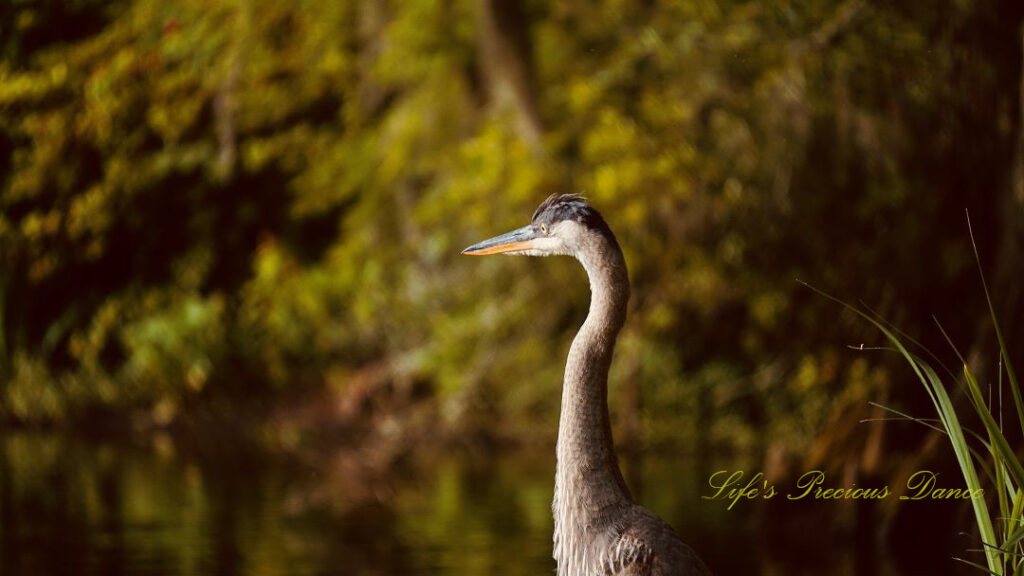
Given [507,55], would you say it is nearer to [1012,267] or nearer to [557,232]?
[1012,267]

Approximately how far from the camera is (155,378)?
1473cm

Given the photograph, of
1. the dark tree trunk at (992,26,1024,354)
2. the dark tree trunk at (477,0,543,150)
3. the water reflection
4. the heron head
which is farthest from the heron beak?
the dark tree trunk at (477,0,543,150)

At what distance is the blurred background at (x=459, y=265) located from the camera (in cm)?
813

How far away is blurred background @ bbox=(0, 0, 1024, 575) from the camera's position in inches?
320

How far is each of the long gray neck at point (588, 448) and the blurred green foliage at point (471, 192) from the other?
11.3 ft

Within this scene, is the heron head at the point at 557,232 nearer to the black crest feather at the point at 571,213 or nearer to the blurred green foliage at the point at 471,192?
the black crest feather at the point at 571,213

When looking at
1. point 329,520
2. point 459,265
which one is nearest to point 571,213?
point 329,520

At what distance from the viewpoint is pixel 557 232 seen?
4785 millimetres

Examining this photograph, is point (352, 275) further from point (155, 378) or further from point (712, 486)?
point (712, 486)

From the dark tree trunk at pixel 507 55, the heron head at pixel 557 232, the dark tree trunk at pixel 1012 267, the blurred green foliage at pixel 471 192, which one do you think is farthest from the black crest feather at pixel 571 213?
the dark tree trunk at pixel 507 55

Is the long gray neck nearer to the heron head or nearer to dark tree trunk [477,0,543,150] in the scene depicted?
the heron head

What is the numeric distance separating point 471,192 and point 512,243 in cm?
722

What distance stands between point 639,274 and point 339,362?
420 centimetres

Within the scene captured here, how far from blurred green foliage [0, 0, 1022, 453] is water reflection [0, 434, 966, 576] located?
35.2 inches
